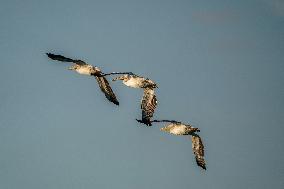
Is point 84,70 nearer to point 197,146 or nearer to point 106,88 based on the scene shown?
point 106,88

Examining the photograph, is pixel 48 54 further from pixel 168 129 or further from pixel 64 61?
pixel 168 129

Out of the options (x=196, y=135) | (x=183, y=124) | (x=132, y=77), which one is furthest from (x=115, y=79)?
(x=196, y=135)

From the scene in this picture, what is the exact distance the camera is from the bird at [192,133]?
1630cm

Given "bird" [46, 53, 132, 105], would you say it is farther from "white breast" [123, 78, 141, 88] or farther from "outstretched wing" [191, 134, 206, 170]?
"outstretched wing" [191, 134, 206, 170]

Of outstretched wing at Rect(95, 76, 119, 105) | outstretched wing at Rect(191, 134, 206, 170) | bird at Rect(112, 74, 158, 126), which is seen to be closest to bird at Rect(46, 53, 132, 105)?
outstretched wing at Rect(95, 76, 119, 105)

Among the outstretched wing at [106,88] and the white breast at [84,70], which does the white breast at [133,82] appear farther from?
the white breast at [84,70]

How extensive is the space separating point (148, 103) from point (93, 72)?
2.43m

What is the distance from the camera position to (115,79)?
15.6 meters

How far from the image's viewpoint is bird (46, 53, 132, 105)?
14.3 metres

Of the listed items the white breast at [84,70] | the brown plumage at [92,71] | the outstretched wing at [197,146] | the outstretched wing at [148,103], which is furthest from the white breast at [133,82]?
the outstretched wing at [197,146]

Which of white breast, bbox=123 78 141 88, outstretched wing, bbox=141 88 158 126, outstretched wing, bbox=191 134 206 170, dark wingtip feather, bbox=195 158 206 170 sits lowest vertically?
Answer: dark wingtip feather, bbox=195 158 206 170

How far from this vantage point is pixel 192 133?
16906 millimetres

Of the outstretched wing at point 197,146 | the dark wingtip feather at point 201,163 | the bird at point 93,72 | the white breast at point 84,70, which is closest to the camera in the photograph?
the bird at point 93,72

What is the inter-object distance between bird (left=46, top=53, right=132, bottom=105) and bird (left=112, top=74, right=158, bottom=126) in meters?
0.77
